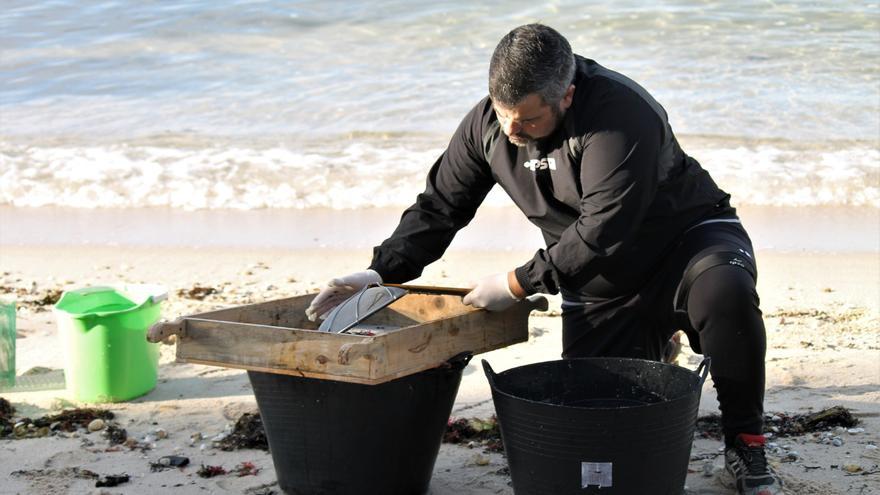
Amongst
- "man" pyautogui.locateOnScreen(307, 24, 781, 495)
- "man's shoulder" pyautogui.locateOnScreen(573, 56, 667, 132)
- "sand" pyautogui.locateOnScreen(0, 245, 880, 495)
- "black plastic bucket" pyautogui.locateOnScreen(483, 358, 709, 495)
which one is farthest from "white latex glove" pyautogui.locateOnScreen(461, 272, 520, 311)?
"sand" pyautogui.locateOnScreen(0, 245, 880, 495)

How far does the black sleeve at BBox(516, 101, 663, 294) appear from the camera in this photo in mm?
3508

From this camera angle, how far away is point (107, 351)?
5.04 meters

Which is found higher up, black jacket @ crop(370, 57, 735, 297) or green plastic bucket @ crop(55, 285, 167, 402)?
black jacket @ crop(370, 57, 735, 297)

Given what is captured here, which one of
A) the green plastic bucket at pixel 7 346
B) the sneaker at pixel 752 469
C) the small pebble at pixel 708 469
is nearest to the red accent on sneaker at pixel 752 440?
the sneaker at pixel 752 469

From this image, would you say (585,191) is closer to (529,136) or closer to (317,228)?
(529,136)

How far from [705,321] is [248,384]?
2.45m

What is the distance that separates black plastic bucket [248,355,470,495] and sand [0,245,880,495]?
312 millimetres

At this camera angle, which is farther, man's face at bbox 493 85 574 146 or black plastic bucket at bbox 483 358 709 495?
man's face at bbox 493 85 574 146

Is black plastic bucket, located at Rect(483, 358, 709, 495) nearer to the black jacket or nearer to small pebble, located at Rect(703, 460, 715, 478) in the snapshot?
the black jacket

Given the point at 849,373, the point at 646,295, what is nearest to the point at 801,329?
→ the point at 849,373

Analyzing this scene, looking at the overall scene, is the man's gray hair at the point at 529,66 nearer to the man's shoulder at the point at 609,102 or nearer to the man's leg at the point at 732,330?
the man's shoulder at the point at 609,102

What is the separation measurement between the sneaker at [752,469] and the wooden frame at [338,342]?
0.84 meters

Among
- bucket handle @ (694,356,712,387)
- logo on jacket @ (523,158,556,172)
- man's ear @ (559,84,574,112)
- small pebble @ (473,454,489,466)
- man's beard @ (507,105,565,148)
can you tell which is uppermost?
man's ear @ (559,84,574,112)

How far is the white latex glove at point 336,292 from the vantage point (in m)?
4.02
